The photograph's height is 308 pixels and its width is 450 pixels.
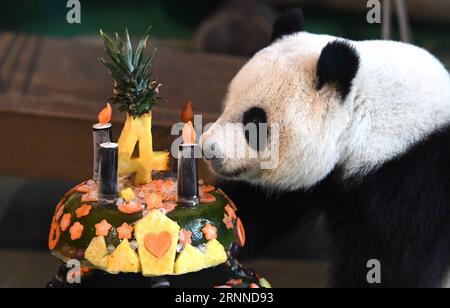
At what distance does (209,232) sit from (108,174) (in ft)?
0.83

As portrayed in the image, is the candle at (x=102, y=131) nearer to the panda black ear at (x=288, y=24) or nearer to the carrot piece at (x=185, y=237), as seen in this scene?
the carrot piece at (x=185, y=237)

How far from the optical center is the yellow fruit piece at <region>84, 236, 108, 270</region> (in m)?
1.50

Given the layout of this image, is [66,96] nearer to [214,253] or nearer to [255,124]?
[255,124]

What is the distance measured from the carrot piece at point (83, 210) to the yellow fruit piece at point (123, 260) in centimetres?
13

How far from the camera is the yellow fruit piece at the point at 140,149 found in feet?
5.38

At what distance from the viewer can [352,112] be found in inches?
65.8

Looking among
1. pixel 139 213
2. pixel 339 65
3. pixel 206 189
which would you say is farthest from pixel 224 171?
pixel 339 65

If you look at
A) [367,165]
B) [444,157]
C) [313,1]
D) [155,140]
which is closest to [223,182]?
[155,140]

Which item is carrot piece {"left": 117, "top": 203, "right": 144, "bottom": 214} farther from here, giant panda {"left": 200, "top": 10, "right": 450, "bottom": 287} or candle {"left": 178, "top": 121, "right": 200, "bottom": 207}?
giant panda {"left": 200, "top": 10, "right": 450, "bottom": 287}

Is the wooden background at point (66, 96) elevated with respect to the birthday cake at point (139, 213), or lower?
elevated

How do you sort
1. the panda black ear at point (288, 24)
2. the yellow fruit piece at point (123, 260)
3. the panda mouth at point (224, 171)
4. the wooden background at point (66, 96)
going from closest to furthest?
the yellow fruit piece at point (123, 260) < the panda mouth at point (224, 171) < the panda black ear at point (288, 24) < the wooden background at point (66, 96)

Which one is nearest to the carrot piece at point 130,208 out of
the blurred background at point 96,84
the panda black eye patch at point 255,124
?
the panda black eye patch at point 255,124

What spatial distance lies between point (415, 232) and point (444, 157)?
0.19 m
